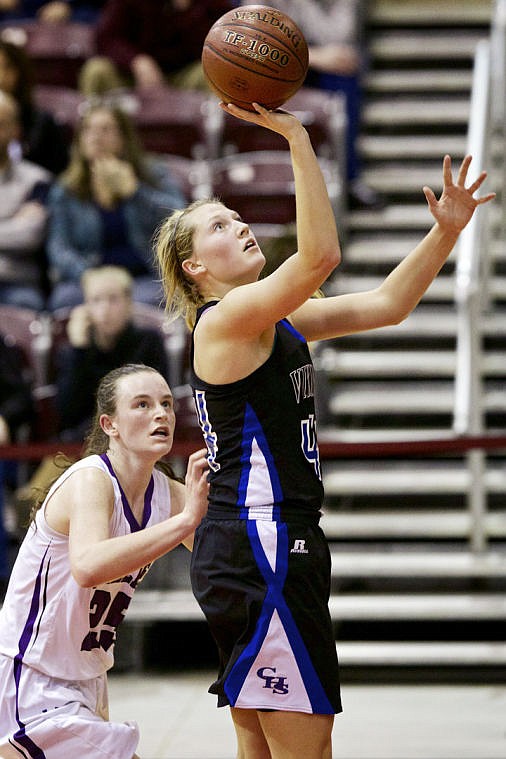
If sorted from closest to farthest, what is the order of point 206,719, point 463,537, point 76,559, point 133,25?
point 76,559 < point 206,719 < point 463,537 < point 133,25

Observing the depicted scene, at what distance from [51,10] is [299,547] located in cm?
657

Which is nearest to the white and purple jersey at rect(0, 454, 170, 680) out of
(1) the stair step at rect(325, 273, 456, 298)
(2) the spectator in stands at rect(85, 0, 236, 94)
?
(1) the stair step at rect(325, 273, 456, 298)

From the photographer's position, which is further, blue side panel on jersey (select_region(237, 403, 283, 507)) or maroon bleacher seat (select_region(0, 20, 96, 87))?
maroon bleacher seat (select_region(0, 20, 96, 87))

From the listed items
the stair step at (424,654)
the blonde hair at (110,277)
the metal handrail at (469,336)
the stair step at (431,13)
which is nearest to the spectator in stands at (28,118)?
the blonde hair at (110,277)

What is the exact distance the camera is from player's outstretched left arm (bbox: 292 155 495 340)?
289 cm

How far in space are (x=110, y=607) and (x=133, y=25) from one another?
548 cm

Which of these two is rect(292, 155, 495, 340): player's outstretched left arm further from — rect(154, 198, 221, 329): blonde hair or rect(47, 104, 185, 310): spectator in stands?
rect(47, 104, 185, 310): spectator in stands

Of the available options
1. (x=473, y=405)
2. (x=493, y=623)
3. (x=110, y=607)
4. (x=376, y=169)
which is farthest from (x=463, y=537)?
(x=110, y=607)

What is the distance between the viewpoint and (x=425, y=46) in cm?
847

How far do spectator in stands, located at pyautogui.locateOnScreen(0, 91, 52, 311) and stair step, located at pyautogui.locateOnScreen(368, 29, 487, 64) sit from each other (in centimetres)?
282

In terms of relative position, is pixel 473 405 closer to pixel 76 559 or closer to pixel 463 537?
pixel 463 537

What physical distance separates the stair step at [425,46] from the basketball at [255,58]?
5793mm

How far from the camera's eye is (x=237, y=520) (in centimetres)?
267

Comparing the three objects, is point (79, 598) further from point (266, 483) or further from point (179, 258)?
point (179, 258)
